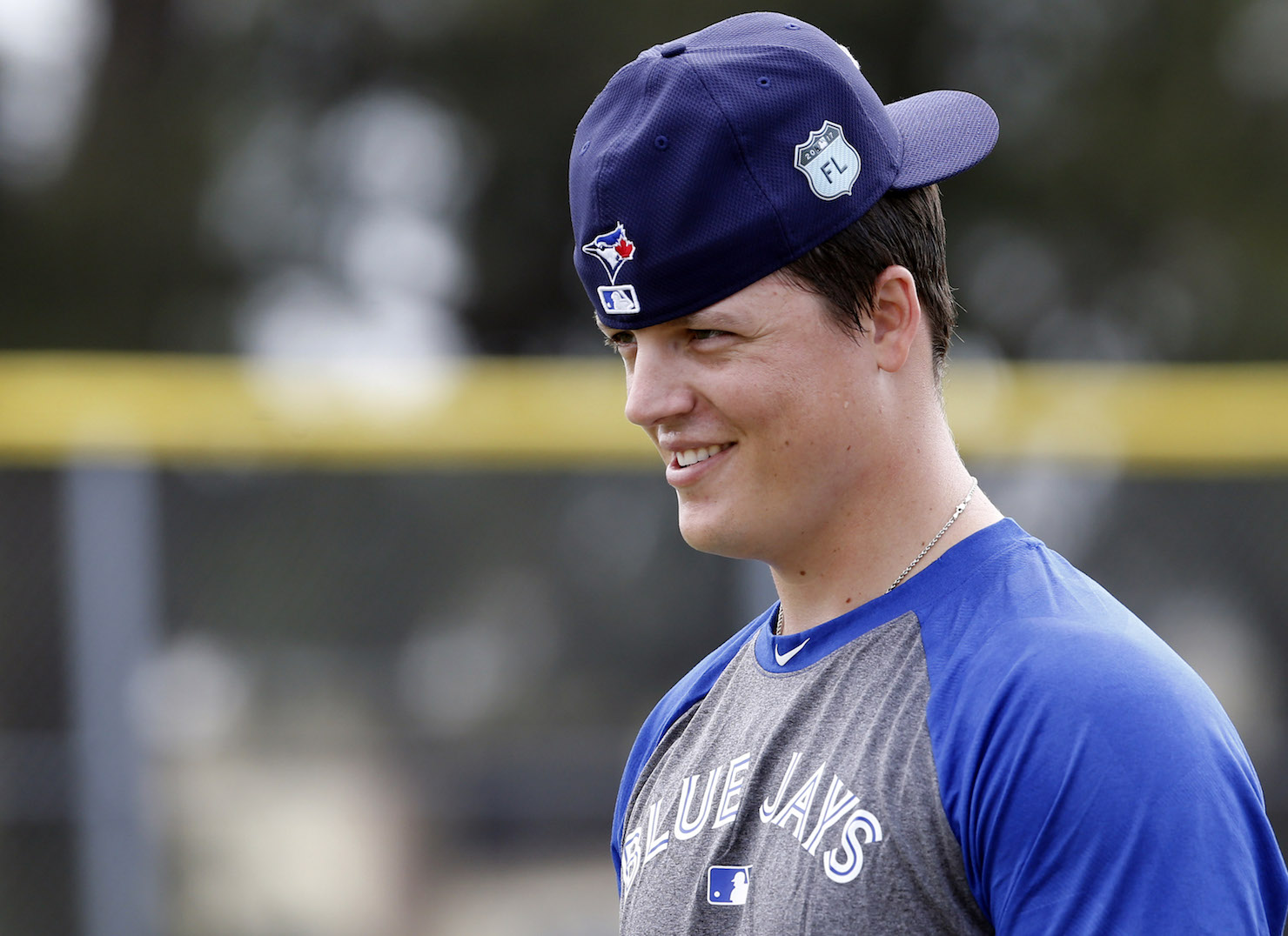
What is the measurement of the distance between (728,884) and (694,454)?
0.52 m

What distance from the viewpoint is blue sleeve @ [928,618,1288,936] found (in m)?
1.29

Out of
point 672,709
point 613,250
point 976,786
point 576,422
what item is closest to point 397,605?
point 576,422

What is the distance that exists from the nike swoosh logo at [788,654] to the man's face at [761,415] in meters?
0.11

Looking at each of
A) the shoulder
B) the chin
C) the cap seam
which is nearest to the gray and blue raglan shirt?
the shoulder

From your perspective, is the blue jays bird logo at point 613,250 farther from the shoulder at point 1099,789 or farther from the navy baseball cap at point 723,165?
the shoulder at point 1099,789

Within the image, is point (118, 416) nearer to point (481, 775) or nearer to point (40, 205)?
point (481, 775)

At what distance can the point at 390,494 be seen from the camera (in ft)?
17.7

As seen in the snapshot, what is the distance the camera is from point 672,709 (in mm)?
1986

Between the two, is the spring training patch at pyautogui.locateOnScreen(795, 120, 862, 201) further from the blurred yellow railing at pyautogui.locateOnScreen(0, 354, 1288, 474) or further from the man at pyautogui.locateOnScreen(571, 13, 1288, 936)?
the blurred yellow railing at pyautogui.locateOnScreen(0, 354, 1288, 474)

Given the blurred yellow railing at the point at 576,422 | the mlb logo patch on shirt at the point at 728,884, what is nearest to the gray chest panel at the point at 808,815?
the mlb logo patch on shirt at the point at 728,884

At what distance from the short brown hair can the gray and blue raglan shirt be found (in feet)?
1.01

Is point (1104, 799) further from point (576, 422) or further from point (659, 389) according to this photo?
point (576, 422)

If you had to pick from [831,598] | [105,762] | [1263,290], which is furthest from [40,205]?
[831,598]

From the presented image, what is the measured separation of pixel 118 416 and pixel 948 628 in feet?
14.2
